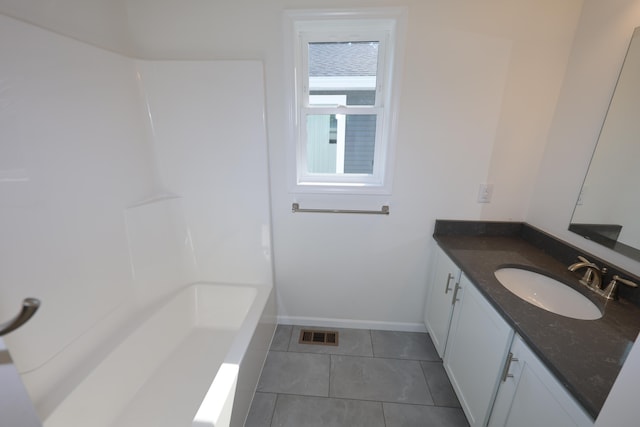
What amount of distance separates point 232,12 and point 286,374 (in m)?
2.26

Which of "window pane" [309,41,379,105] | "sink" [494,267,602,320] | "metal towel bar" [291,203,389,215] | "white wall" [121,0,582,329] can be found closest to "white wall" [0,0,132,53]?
"white wall" [121,0,582,329]

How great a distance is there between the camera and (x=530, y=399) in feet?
3.00

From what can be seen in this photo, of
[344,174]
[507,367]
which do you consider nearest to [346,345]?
[507,367]

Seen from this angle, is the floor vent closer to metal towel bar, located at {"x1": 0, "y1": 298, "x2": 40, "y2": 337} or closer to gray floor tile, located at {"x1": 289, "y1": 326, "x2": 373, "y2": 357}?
gray floor tile, located at {"x1": 289, "y1": 326, "x2": 373, "y2": 357}

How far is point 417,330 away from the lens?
208 centimetres

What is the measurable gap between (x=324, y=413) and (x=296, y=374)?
0.30 metres

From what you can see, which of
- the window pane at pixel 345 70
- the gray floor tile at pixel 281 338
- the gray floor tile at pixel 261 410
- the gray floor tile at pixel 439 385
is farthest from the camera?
the gray floor tile at pixel 281 338

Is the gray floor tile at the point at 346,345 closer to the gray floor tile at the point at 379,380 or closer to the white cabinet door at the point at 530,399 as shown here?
the gray floor tile at the point at 379,380

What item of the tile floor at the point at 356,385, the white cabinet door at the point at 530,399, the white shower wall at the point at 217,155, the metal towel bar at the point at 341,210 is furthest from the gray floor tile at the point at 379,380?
the metal towel bar at the point at 341,210

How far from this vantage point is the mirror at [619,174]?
114cm

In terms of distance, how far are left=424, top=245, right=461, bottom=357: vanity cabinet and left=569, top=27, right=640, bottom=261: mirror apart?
69 cm

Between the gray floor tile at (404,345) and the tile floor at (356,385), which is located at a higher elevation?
the gray floor tile at (404,345)

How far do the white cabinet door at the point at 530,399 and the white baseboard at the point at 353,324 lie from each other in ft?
3.10

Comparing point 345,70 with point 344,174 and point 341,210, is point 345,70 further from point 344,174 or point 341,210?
point 341,210
